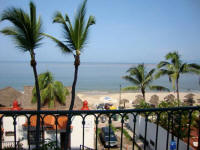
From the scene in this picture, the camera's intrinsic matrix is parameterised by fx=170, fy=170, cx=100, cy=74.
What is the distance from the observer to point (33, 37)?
5.75 m

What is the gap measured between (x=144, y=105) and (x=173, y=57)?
15.8ft

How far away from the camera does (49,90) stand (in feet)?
40.7

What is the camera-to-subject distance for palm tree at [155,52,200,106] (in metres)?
13.3

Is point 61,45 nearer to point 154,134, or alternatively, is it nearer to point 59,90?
point 59,90

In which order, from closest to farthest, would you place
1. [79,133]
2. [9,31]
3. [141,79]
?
[9,31]
[79,133]
[141,79]

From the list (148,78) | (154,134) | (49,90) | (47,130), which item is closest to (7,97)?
(49,90)

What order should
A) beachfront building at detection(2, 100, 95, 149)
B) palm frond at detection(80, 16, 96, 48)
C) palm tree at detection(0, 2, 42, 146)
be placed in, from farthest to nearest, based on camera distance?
beachfront building at detection(2, 100, 95, 149)
palm frond at detection(80, 16, 96, 48)
palm tree at detection(0, 2, 42, 146)

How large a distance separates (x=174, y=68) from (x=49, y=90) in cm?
993

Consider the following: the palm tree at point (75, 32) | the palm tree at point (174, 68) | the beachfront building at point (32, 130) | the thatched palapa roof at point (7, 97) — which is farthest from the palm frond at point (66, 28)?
the thatched palapa roof at point (7, 97)

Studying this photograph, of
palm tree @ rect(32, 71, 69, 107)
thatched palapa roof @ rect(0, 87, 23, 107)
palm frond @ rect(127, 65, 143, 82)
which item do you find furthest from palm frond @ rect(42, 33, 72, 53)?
thatched palapa roof @ rect(0, 87, 23, 107)

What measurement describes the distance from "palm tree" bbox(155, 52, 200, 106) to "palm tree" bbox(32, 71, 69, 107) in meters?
7.64

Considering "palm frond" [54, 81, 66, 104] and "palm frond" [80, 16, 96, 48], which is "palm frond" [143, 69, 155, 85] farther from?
"palm frond" [80, 16, 96, 48]

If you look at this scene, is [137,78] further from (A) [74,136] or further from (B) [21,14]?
(B) [21,14]

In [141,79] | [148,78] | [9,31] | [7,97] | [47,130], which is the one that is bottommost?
[47,130]
